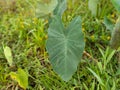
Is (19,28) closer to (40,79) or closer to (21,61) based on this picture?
(21,61)

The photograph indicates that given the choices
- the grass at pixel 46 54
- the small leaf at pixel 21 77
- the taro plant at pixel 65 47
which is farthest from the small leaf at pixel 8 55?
the taro plant at pixel 65 47

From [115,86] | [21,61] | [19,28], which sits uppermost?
[19,28]

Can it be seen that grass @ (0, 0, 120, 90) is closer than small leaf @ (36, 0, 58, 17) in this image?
Yes

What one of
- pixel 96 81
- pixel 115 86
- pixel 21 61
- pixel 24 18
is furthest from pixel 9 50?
pixel 115 86

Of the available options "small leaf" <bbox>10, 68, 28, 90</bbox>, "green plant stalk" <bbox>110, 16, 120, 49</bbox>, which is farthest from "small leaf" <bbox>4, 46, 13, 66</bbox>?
"green plant stalk" <bbox>110, 16, 120, 49</bbox>

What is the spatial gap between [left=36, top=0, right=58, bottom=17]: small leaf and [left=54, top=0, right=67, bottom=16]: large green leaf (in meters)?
0.05

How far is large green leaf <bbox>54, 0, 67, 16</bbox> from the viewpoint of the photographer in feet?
7.18

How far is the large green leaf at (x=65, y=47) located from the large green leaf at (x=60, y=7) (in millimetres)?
258

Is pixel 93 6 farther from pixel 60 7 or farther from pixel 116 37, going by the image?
pixel 116 37

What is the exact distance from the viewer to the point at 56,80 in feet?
6.77

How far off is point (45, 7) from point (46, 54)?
0.36m

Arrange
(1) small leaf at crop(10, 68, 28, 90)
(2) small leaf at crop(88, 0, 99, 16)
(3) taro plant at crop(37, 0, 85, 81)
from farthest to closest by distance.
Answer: (2) small leaf at crop(88, 0, 99, 16) < (1) small leaf at crop(10, 68, 28, 90) < (3) taro plant at crop(37, 0, 85, 81)

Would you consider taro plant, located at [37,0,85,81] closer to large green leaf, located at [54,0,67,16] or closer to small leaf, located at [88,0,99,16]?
large green leaf, located at [54,0,67,16]

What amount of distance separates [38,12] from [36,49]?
0.95 ft
